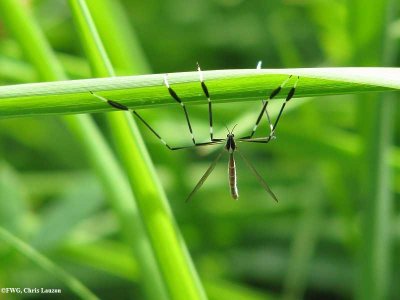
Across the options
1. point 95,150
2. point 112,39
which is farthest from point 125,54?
point 95,150

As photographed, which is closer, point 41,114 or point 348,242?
point 41,114

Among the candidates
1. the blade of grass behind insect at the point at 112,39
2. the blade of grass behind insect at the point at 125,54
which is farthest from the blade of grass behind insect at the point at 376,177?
the blade of grass behind insect at the point at 112,39

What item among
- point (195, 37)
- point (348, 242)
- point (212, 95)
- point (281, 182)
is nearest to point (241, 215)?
point (281, 182)

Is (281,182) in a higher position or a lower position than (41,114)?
higher

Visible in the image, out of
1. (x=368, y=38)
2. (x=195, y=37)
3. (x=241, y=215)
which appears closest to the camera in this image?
(x=368, y=38)

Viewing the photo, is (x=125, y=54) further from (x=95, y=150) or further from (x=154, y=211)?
(x=154, y=211)

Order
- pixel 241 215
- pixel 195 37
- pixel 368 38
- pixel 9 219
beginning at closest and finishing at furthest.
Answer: pixel 368 38, pixel 9 219, pixel 241 215, pixel 195 37

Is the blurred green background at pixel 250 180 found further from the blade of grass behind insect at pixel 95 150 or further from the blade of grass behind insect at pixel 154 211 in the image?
the blade of grass behind insect at pixel 154 211

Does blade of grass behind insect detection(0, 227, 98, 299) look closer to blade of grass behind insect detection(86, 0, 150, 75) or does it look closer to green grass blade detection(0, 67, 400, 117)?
green grass blade detection(0, 67, 400, 117)

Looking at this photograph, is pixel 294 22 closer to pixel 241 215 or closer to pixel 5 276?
pixel 241 215
